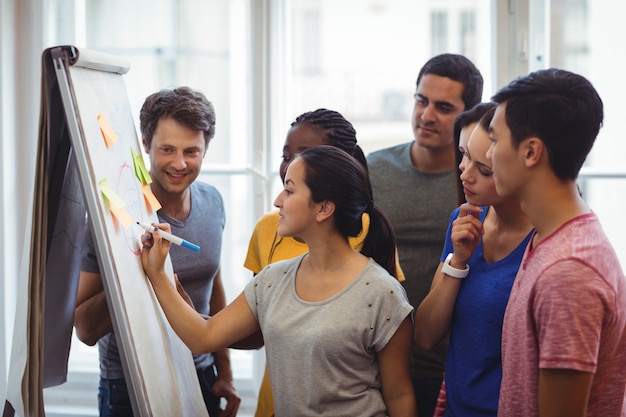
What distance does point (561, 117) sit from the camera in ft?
4.25

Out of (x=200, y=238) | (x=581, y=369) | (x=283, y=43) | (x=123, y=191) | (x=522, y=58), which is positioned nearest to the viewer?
(x=581, y=369)

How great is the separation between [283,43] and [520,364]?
199 centimetres

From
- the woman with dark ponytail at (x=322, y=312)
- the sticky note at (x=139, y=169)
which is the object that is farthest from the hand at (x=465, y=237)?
the sticky note at (x=139, y=169)

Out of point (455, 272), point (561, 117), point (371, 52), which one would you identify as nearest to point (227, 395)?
point (455, 272)

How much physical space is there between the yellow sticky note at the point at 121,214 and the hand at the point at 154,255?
0.10 m

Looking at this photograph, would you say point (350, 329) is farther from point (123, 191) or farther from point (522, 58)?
point (522, 58)

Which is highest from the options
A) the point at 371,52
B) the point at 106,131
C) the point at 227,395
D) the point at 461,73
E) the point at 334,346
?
the point at 371,52

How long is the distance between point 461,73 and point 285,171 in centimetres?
71

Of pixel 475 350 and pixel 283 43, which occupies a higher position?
pixel 283 43

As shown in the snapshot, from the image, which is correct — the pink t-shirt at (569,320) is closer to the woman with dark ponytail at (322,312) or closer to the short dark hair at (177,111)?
the woman with dark ponytail at (322,312)

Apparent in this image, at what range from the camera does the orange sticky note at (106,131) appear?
1.68m

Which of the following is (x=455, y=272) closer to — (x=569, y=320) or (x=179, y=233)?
(x=569, y=320)

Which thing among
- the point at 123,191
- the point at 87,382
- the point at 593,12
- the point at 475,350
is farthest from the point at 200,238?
the point at 593,12

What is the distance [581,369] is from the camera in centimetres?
122
